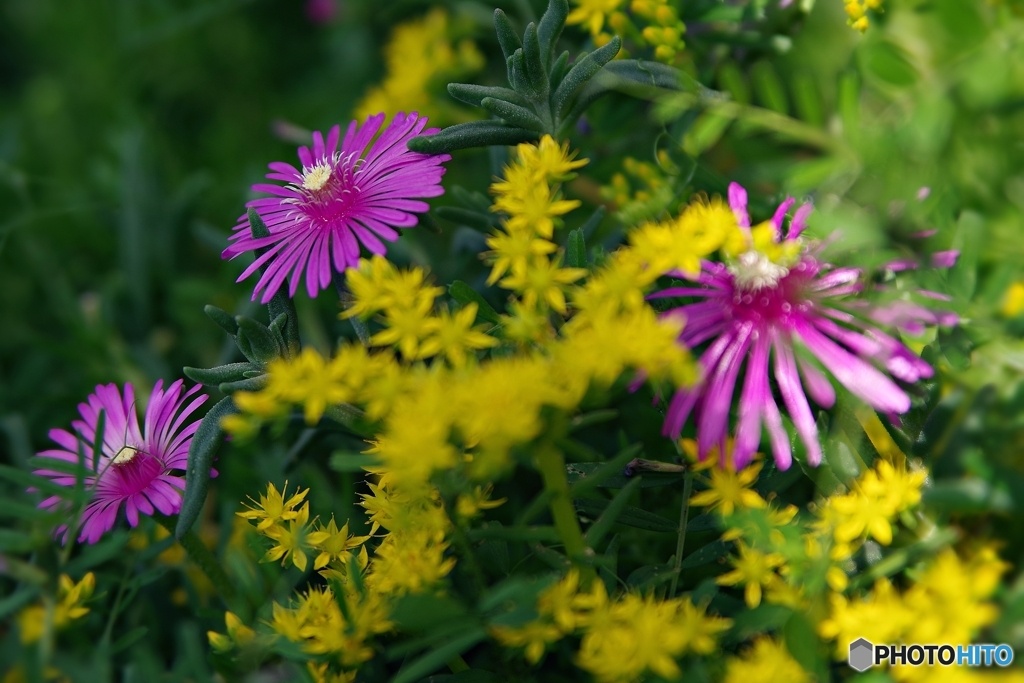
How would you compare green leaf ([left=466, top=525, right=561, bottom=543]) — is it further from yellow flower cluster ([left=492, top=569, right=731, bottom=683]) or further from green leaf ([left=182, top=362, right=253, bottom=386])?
green leaf ([left=182, top=362, right=253, bottom=386])

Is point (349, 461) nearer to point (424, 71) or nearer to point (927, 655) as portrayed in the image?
point (927, 655)

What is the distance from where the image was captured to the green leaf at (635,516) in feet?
1.72

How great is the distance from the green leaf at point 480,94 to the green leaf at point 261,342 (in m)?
0.19

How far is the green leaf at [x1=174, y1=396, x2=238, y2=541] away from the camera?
512 millimetres

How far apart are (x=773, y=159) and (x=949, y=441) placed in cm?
39

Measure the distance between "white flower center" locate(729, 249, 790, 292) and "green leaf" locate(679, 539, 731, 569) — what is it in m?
0.15

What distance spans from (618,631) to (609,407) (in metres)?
0.24

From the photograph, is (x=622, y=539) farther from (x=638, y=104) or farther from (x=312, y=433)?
(x=638, y=104)

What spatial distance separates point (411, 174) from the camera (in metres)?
0.55

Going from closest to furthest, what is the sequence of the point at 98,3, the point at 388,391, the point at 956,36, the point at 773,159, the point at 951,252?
the point at 388,391 → the point at 951,252 → the point at 956,36 → the point at 773,159 → the point at 98,3

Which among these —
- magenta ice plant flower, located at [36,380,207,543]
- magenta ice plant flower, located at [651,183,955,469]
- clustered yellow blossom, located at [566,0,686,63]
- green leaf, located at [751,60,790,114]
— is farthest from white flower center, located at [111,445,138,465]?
green leaf, located at [751,60,790,114]

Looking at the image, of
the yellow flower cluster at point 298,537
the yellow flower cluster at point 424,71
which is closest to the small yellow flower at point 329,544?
the yellow flower cluster at point 298,537

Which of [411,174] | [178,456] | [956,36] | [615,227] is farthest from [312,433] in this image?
[956,36]

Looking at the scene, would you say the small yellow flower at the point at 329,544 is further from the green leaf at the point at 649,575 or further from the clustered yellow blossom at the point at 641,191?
the clustered yellow blossom at the point at 641,191
